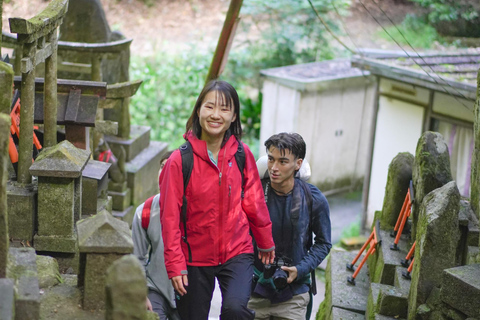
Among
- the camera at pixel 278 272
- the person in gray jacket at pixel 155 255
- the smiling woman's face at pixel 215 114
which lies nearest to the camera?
the smiling woman's face at pixel 215 114

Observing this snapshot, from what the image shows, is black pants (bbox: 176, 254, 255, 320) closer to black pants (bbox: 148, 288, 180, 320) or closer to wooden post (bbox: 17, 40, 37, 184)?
black pants (bbox: 148, 288, 180, 320)

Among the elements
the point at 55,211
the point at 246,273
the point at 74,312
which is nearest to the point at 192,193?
the point at 246,273

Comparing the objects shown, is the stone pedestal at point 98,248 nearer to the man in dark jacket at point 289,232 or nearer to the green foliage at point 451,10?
the man in dark jacket at point 289,232

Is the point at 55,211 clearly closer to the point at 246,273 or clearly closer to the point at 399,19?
the point at 246,273

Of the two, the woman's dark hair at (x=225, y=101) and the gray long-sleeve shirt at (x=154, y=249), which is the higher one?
the woman's dark hair at (x=225, y=101)

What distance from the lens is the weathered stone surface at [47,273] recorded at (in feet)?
11.9

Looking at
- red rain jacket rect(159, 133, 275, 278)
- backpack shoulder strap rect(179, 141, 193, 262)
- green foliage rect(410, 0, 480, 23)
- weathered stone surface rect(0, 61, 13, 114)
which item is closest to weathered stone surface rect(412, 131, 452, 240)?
red rain jacket rect(159, 133, 275, 278)

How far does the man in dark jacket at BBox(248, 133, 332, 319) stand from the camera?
4.34 metres

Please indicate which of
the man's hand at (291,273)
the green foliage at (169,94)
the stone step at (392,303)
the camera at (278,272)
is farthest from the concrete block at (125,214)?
the green foliage at (169,94)

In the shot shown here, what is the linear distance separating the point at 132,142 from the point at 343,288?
5064mm

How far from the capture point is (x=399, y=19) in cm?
2228

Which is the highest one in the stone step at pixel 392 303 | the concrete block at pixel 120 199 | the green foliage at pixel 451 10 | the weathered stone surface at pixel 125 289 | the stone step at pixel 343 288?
the green foliage at pixel 451 10

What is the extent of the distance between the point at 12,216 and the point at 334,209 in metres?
10.9

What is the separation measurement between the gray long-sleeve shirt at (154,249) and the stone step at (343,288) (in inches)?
80.3
